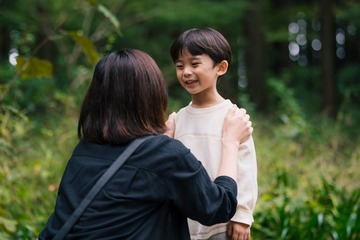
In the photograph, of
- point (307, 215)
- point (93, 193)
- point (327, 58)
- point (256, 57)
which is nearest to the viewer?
point (93, 193)

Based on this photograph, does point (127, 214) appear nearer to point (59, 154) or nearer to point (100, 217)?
point (100, 217)

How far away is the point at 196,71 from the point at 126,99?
0.42m

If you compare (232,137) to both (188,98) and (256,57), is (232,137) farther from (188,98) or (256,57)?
(256,57)

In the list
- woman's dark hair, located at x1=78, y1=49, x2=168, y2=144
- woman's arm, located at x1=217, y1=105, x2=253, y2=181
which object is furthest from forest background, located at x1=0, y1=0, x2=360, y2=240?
woman's dark hair, located at x1=78, y1=49, x2=168, y2=144

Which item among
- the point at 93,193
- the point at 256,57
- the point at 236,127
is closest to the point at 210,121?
the point at 236,127

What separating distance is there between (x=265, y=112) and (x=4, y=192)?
11.9 m

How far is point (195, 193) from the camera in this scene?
7.05 feet

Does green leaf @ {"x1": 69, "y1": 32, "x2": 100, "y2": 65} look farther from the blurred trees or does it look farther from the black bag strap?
the blurred trees

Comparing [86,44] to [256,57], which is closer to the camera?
[86,44]

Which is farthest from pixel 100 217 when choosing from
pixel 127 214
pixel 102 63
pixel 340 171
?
pixel 340 171

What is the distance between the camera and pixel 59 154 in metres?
6.73

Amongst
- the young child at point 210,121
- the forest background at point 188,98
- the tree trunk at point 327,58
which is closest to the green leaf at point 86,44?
the forest background at point 188,98

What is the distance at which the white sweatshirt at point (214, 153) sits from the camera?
2508 millimetres

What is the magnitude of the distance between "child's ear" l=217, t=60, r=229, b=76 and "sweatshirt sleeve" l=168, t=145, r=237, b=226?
602mm
